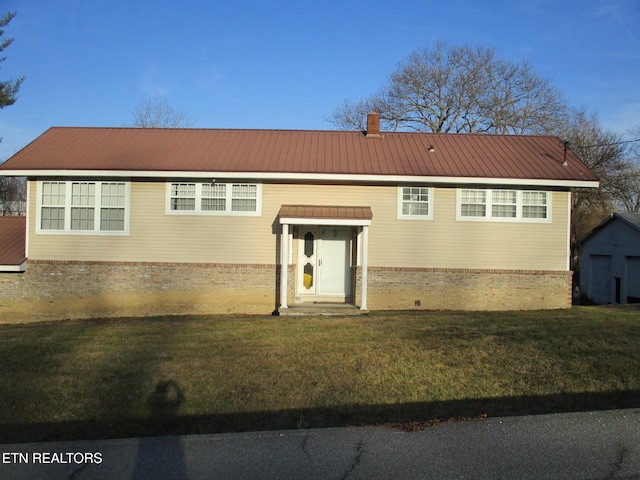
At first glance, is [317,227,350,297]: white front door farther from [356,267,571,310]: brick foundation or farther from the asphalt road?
the asphalt road

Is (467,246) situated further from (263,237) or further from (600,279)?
(600,279)

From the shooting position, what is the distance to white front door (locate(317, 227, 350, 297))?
14.5 metres

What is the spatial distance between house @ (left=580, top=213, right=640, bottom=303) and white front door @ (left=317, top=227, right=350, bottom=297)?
52.2ft

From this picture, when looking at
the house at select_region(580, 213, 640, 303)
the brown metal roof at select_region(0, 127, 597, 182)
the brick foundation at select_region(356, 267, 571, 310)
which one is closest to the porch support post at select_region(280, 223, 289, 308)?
the brown metal roof at select_region(0, 127, 597, 182)

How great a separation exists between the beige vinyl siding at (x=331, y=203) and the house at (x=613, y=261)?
1265 centimetres

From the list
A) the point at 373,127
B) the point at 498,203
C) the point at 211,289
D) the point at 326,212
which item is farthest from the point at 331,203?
the point at 498,203

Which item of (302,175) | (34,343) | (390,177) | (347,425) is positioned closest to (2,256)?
(34,343)

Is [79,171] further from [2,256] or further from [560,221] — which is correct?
[560,221]

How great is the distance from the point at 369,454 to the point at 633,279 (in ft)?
79.4

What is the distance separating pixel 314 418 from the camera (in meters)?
5.80

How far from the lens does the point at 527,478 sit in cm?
410

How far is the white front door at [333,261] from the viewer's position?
47.6 feet

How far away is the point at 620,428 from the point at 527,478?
1.51 metres

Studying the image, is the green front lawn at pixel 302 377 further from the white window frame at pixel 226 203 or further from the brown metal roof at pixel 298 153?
the brown metal roof at pixel 298 153
